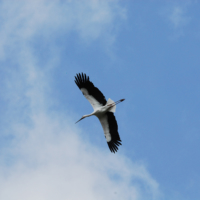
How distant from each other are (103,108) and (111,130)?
1.61 meters

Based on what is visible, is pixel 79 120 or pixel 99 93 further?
pixel 79 120

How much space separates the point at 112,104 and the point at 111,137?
2.15 metres

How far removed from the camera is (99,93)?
2753 cm

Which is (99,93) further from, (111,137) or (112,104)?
(111,137)

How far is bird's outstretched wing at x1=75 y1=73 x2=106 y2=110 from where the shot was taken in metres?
27.4

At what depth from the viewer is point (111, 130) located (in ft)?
93.9

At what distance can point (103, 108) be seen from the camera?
27891mm

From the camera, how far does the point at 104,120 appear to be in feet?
94.0

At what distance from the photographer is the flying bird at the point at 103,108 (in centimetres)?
2748

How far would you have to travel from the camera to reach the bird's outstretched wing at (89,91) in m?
27.4

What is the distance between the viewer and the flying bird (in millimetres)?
27484

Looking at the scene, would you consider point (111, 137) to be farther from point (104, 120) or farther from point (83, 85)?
point (83, 85)

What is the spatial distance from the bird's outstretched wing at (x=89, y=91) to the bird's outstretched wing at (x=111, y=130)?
3.12ft

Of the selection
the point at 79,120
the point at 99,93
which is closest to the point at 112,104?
the point at 99,93
